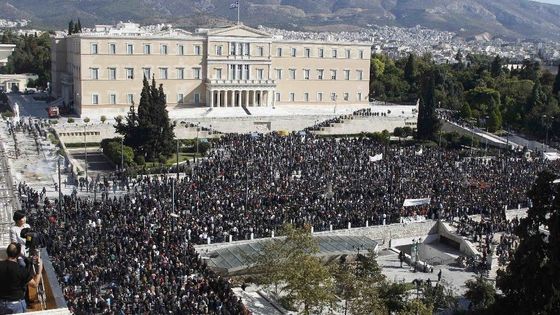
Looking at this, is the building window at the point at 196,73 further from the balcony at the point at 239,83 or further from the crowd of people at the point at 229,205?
the crowd of people at the point at 229,205

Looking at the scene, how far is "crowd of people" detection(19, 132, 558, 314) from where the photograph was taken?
774 inches

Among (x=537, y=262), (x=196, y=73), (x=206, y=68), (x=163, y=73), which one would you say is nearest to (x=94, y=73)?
(x=163, y=73)

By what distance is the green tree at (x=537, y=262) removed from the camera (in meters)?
15.5

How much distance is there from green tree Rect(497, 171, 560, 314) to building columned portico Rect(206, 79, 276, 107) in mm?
43298

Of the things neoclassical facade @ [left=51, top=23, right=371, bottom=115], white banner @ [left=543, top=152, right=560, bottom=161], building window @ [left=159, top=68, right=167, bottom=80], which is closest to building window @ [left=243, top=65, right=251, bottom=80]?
neoclassical facade @ [left=51, top=23, right=371, bottom=115]

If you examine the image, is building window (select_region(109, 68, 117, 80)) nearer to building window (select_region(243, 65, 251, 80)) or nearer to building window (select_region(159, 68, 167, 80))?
building window (select_region(159, 68, 167, 80))

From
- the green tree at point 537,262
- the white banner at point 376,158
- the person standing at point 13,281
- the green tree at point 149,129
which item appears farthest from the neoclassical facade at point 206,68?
the person standing at point 13,281

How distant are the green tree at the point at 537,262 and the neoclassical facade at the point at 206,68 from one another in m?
42.7

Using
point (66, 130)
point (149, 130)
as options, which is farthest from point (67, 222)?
point (66, 130)

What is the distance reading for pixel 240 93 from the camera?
193ft

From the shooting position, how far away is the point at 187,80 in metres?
57.5

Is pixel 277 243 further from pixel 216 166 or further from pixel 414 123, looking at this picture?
pixel 414 123

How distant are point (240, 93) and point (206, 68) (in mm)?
3681

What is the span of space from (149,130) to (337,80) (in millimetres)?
27674
